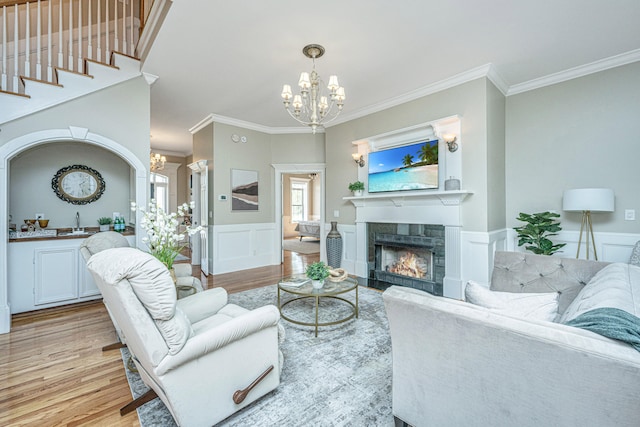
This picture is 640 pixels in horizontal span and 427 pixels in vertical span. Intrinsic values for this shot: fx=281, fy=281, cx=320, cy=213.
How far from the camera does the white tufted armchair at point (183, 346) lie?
130 centimetres

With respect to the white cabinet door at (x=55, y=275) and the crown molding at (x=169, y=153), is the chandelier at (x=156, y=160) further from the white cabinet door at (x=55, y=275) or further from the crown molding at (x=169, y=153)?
the white cabinet door at (x=55, y=275)

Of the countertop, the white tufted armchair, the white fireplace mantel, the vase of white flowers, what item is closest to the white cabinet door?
the countertop

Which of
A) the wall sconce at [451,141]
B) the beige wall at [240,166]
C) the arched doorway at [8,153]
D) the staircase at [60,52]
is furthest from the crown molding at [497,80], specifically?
the arched doorway at [8,153]

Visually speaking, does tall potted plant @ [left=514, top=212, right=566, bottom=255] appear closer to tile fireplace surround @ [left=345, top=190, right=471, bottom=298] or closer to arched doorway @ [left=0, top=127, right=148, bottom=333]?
tile fireplace surround @ [left=345, top=190, right=471, bottom=298]

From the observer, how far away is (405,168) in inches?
169

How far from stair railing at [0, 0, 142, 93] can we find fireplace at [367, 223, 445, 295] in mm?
4354

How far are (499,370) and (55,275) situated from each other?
4573mm

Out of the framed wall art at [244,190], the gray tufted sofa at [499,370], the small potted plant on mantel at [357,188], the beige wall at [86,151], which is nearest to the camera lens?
the gray tufted sofa at [499,370]

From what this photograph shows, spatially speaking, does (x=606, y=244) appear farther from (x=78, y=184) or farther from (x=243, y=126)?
(x=78, y=184)

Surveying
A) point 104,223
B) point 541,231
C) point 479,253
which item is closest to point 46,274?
point 104,223

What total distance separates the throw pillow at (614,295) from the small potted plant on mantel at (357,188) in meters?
3.47

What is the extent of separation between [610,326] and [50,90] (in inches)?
188

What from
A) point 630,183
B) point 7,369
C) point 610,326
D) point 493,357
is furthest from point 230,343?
point 630,183

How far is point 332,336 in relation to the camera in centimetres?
270
